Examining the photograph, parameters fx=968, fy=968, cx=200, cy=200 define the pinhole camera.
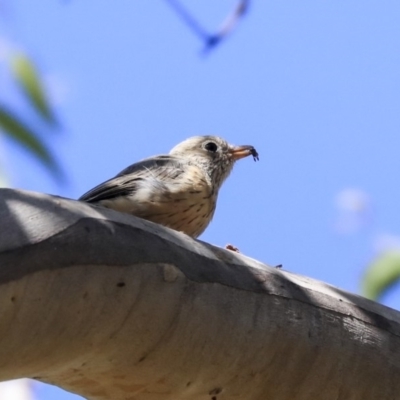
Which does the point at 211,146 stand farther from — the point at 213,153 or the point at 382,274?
the point at 382,274

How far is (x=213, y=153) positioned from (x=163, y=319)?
3.43m

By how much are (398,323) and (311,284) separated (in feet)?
1.02

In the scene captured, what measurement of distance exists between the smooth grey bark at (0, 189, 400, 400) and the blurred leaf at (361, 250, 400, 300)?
6.2 inches

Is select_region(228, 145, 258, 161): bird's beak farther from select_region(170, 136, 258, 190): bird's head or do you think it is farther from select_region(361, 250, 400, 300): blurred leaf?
select_region(361, 250, 400, 300): blurred leaf

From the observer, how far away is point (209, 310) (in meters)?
2.83

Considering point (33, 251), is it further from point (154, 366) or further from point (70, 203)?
point (154, 366)

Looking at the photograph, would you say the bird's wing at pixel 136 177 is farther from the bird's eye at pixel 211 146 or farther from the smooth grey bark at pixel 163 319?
the smooth grey bark at pixel 163 319

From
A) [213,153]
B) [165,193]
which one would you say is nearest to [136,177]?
[165,193]

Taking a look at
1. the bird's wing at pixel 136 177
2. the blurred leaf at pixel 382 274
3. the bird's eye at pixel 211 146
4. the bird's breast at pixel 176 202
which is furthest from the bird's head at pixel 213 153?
the blurred leaf at pixel 382 274

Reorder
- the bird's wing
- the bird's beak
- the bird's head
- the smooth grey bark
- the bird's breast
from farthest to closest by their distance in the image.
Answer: the bird's beak
the bird's head
the bird's wing
the bird's breast
the smooth grey bark

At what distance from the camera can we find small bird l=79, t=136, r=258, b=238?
458 centimetres

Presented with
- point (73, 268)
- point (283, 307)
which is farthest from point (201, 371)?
point (73, 268)

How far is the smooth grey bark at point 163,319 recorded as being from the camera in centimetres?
260

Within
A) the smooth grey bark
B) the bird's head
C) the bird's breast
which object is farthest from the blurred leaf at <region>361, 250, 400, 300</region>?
the bird's head
